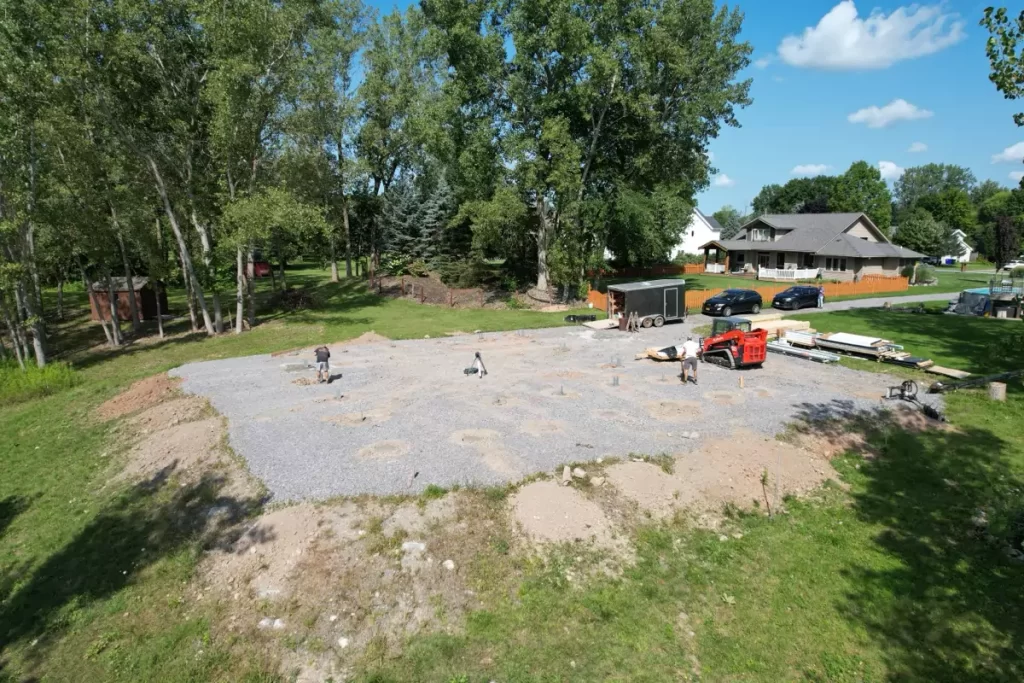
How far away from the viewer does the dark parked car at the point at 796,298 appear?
1302 inches

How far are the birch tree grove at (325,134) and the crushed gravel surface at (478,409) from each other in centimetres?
1019

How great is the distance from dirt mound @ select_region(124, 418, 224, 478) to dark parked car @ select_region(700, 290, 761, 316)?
2591 centimetres

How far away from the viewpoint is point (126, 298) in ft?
110

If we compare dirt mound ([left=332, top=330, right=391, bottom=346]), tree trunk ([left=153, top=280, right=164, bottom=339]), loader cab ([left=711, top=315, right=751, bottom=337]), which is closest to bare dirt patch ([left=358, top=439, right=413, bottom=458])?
dirt mound ([left=332, top=330, right=391, bottom=346])

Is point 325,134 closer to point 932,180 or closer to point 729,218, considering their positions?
point 729,218

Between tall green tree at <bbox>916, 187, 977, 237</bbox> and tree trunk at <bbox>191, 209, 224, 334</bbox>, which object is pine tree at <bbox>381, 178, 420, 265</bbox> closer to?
tree trunk at <bbox>191, 209, 224, 334</bbox>

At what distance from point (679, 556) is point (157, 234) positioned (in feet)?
103

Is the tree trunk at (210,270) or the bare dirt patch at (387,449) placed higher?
the tree trunk at (210,270)

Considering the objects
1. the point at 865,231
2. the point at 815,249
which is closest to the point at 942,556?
the point at 815,249

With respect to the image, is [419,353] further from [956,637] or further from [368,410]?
[956,637]

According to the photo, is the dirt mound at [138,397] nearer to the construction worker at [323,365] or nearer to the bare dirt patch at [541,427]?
the construction worker at [323,365]

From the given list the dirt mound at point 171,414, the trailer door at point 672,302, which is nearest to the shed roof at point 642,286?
the trailer door at point 672,302

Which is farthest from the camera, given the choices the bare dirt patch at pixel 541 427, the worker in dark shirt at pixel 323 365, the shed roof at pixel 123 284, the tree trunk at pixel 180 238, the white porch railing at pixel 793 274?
the white porch railing at pixel 793 274

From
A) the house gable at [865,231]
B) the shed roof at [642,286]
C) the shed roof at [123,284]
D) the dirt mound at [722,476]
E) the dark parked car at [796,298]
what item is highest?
the house gable at [865,231]
